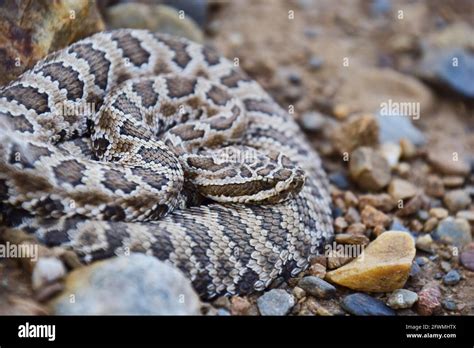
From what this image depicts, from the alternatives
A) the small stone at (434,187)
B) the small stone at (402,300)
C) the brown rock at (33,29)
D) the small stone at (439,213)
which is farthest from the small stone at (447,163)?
the brown rock at (33,29)

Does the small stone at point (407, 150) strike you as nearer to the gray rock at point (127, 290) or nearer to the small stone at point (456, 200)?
the small stone at point (456, 200)

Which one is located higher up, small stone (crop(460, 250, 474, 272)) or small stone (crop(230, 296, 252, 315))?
small stone (crop(460, 250, 474, 272))

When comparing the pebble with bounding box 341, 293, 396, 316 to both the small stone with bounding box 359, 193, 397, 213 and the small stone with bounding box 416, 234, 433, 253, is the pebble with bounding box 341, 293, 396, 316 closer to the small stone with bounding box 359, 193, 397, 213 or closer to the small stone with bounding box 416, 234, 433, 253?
the small stone with bounding box 416, 234, 433, 253

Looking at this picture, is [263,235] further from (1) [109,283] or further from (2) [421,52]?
(2) [421,52]

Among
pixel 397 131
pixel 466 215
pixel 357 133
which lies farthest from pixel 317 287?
pixel 397 131

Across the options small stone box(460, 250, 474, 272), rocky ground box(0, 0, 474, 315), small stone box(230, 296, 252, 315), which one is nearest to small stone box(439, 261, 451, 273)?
rocky ground box(0, 0, 474, 315)
